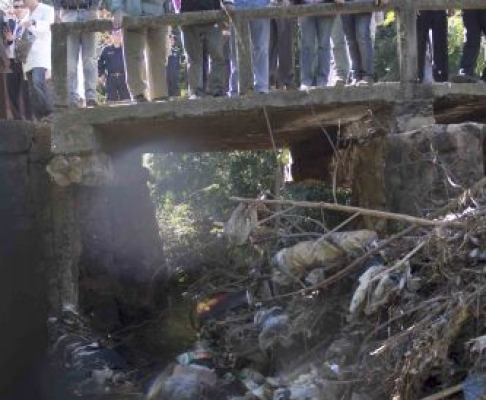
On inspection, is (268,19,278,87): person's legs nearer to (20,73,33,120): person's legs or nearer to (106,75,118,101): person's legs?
(106,75,118,101): person's legs

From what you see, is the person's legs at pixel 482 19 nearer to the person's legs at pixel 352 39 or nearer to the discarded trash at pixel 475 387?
the person's legs at pixel 352 39

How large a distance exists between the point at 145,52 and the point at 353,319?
3611 mm

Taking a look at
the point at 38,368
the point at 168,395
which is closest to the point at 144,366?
the point at 38,368

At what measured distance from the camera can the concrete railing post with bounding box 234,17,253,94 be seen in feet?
26.9

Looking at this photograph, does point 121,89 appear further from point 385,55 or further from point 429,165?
point 385,55

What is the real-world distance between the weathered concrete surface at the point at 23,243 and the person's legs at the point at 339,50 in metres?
3.03

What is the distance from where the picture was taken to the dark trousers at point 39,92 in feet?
31.1

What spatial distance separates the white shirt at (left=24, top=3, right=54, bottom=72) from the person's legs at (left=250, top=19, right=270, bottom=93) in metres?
2.32

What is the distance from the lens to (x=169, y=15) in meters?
8.20

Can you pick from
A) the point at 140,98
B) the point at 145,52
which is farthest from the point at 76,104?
the point at 145,52

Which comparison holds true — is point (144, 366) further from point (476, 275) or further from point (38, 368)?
point (476, 275)

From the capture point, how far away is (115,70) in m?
10.8

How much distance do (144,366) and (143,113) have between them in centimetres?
244

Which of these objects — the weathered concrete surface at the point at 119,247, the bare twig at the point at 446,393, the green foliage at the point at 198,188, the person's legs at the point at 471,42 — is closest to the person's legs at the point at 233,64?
the weathered concrete surface at the point at 119,247
